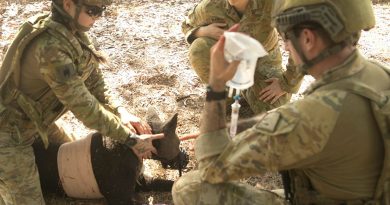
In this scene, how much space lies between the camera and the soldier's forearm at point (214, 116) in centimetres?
235

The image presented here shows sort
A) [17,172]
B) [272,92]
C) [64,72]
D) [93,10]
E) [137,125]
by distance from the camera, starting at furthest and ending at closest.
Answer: [272,92]
[137,125]
[17,172]
[93,10]
[64,72]

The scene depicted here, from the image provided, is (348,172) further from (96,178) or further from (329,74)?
(96,178)

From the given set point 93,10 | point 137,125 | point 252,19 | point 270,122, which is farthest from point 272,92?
point 270,122

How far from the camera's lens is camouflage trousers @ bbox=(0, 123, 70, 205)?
333 centimetres

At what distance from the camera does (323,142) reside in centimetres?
204

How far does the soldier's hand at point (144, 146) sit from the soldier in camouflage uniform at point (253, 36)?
3.91ft

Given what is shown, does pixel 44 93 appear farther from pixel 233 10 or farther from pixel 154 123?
pixel 233 10

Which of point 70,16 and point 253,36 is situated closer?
point 70,16

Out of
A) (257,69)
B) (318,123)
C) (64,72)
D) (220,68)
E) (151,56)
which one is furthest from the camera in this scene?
(151,56)

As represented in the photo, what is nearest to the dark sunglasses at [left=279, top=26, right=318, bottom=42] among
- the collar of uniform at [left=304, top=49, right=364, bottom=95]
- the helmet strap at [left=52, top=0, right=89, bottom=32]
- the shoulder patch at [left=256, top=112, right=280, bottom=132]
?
the collar of uniform at [left=304, top=49, right=364, bottom=95]

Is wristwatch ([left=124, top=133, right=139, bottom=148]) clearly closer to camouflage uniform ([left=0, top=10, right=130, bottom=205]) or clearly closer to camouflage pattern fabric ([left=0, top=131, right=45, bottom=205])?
camouflage uniform ([left=0, top=10, right=130, bottom=205])

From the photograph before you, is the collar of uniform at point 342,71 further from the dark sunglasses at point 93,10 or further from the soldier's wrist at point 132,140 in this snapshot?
the dark sunglasses at point 93,10

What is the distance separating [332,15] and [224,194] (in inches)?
42.1

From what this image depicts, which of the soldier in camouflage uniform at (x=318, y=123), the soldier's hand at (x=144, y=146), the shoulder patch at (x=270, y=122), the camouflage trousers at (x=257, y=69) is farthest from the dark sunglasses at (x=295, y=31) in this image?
the camouflage trousers at (x=257, y=69)
